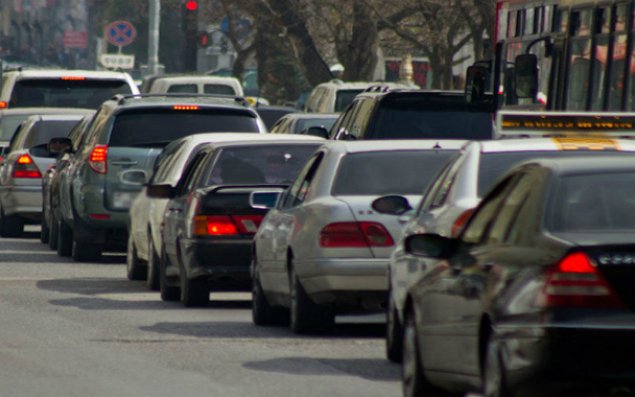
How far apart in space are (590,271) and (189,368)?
4.43m

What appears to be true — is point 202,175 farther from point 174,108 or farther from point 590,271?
point 590,271

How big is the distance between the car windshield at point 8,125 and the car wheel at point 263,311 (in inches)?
602

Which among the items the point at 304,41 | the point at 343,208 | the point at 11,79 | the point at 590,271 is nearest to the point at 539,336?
the point at 590,271

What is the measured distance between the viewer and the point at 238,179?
1603 cm

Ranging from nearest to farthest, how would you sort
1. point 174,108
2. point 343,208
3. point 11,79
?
1. point 343,208
2. point 174,108
3. point 11,79

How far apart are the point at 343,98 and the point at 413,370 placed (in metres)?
24.0

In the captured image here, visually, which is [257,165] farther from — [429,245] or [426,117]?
[429,245]

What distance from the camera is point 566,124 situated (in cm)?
1255

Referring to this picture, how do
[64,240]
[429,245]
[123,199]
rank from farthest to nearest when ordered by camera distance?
[64,240] → [123,199] → [429,245]

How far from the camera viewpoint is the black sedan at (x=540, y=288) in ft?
23.7

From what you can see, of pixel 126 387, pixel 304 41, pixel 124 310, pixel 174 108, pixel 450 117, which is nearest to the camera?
pixel 126 387

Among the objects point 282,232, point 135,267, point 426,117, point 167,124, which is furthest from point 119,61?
point 282,232

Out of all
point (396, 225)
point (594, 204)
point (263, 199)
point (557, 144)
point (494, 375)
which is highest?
point (594, 204)

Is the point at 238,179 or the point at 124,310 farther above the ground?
the point at 238,179
